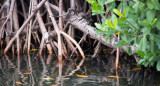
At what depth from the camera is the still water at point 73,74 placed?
2564 mm

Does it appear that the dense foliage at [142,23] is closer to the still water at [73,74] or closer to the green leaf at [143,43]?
the green leaf at [143,43]

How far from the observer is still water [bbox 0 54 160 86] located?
8.41ft

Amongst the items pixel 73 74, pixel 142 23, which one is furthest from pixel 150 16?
pixel 73 74

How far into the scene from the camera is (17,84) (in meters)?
2.49

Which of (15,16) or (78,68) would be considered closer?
(78,68)

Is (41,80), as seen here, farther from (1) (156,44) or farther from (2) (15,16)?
(2) (15,16)

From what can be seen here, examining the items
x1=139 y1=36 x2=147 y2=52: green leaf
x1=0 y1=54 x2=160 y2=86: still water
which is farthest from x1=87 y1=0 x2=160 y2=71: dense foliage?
x1=0 y1=54 x2=160 y2=86: still water

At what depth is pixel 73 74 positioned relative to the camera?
298 cm

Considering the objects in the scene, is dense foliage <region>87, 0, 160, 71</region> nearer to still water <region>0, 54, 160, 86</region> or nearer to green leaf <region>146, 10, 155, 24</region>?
green leaf <region>146, 10, 155, 24</region>

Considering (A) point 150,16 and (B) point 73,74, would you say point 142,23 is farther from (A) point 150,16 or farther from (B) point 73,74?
(B) point 73,74

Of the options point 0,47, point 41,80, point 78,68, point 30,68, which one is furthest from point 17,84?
point 0,47

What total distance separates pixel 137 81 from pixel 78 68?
3.24 ft

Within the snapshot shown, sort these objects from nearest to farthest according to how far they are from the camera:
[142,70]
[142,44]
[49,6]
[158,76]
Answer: [142,44]
[158,76]
[142,70]
[49,6]

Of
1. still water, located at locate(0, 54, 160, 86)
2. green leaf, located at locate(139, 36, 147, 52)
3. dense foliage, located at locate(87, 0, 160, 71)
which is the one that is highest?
dense foliage, located at locate(87, 0, 160, 71)
